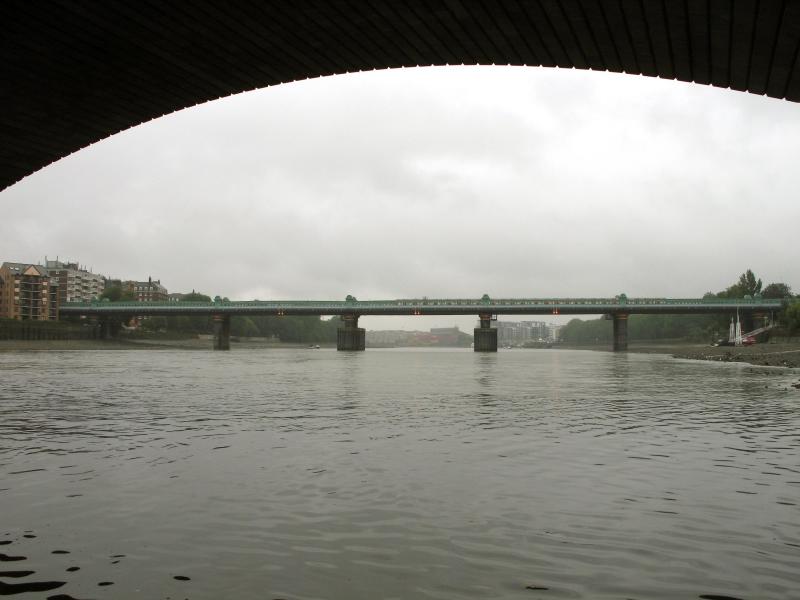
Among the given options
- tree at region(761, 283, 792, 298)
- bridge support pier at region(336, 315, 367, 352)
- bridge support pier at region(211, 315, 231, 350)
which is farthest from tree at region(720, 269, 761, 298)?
bridge support pier at region(211, 315, 231, 350)

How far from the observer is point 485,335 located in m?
164

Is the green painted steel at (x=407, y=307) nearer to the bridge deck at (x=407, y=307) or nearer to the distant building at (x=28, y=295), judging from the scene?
the bridge deck at (x=407, y=307)

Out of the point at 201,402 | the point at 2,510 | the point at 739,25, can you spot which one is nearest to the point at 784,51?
the point at 739,25

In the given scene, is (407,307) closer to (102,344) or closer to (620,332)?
(620,332)

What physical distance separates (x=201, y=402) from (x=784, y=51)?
27.5 m

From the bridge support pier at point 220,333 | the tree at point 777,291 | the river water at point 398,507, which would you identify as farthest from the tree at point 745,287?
the river water at point 398,507

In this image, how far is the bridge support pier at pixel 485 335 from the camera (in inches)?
6462

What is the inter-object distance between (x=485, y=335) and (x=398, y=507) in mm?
A: 154422

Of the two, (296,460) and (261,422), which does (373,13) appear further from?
(261,422)

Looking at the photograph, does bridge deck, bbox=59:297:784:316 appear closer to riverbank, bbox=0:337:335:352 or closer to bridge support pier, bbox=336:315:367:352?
bridge support pier, bbox=336:315:367:352

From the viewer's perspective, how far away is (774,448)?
1791 centimetres

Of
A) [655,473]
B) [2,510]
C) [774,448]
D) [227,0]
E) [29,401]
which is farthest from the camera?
[29,401]

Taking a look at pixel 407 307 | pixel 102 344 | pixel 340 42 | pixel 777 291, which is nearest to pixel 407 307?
pixel 407 307

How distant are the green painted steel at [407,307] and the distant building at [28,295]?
23.1 metres
